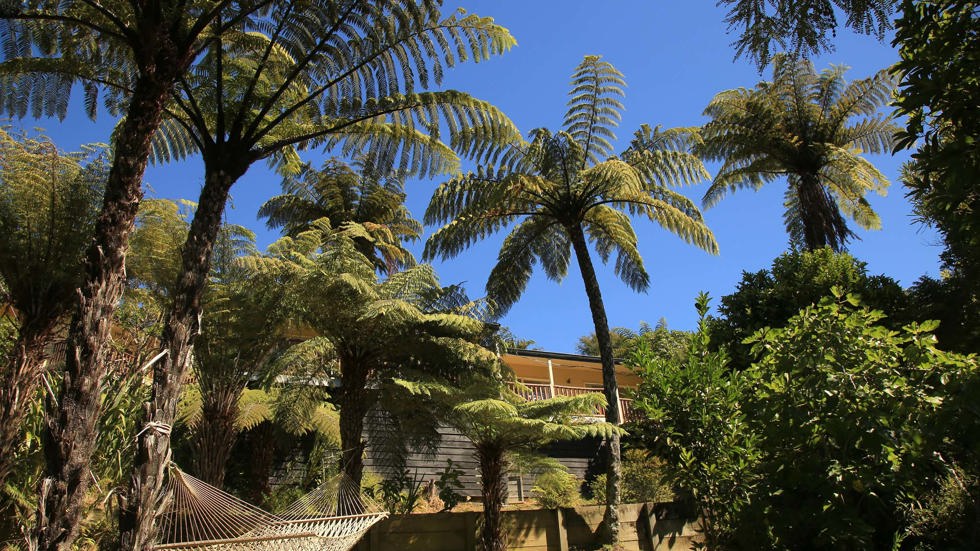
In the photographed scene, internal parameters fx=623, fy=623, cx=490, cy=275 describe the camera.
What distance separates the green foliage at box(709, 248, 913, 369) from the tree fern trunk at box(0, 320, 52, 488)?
8.99 meters

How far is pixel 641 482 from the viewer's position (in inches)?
382

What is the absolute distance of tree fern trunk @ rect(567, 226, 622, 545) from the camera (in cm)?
800

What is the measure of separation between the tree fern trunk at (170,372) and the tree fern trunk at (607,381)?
5.33 meters

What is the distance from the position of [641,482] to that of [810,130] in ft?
28.3

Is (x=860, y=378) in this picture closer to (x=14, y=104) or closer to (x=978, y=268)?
(x=14, y=104)

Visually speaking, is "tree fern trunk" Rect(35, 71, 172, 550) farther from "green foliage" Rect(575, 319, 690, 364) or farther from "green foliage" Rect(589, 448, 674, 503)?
"green foliage" Rect(589, 448, 674, 503)

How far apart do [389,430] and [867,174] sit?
35.4ft

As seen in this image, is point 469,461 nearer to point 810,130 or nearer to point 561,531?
point 561,531

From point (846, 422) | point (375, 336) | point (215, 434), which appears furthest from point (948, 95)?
point (215, 434)

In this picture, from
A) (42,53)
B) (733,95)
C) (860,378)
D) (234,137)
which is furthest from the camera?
(733,95)

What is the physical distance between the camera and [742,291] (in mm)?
10969

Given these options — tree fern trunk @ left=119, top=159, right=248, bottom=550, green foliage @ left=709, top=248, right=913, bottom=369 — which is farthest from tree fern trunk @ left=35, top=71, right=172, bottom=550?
green foliage @ left=709, top=248, right=913, bottom=369

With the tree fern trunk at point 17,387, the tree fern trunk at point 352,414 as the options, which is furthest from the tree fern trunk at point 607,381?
the tree fern trunk at point 17,387

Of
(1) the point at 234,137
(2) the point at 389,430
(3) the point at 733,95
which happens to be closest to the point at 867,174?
(3) the point at 733,95
